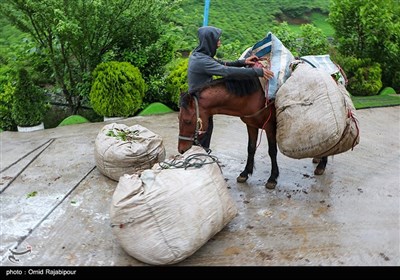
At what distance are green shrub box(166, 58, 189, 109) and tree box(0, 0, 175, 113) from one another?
20.2 inches

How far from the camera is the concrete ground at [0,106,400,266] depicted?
11.4ft

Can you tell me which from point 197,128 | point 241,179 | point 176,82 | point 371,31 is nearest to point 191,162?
point 197,128

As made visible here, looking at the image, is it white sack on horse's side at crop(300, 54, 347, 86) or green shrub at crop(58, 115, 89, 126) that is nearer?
white sack on horse's side at crop(300, 54, 347, 86)

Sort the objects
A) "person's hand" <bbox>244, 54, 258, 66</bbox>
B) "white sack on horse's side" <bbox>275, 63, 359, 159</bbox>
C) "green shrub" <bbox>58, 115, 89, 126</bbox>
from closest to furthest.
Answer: "white sack on horse's side" <bbox>275, 63, 359, 159</bbox> → "person's hand" <bbox>244, 54, 258, 66</bbox> → "green shrub" <bbox>58, 115, 89, 126</bbox>

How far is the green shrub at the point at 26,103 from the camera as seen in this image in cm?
657

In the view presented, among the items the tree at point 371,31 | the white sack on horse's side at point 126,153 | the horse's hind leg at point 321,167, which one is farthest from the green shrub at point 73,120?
the tree at point 371,31

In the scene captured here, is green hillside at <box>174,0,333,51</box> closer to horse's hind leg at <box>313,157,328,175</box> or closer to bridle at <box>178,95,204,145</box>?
horse's hind leg at <box>313,157,328,175</box>

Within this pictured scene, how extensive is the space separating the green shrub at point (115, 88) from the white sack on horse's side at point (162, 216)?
12.1 ft

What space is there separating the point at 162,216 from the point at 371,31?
7.07 m

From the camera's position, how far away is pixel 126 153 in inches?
178

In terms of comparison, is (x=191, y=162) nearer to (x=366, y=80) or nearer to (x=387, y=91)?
(x=366, y=80)

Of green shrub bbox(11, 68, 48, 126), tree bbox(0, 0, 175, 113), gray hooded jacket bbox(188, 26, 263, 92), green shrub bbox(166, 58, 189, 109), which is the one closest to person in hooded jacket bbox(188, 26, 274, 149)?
gray hooded jacket bbox(188, 26, 263, 92)

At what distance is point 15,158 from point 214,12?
26.0 ft

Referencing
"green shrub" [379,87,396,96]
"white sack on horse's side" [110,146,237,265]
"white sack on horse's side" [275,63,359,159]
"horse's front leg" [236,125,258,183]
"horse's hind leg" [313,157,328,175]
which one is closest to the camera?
"white sack on horse's side" [110,146,237,265]
